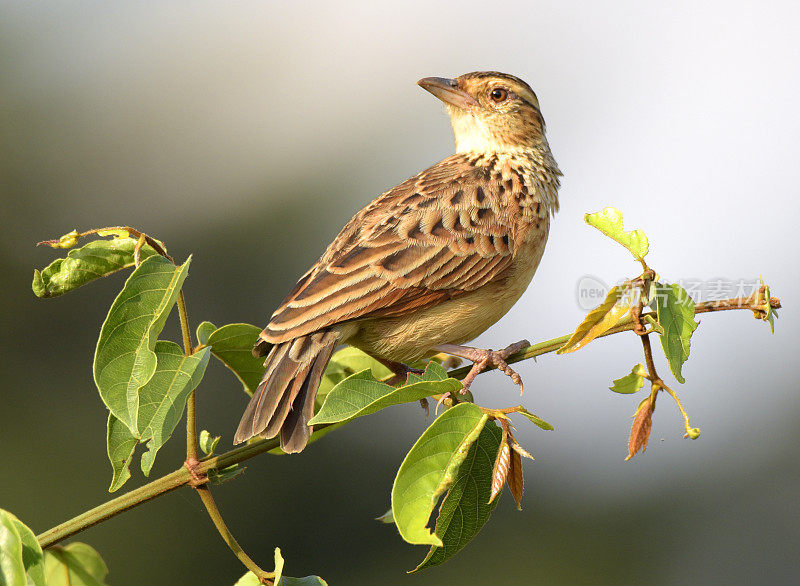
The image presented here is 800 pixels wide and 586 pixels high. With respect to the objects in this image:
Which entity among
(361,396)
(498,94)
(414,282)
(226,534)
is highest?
(498,94)

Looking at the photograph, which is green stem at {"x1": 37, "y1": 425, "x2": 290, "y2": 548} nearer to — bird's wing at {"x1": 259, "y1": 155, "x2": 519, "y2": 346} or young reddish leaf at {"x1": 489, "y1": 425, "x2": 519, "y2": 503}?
bird's wing at {"x1": 259, "y1": 155, "x2": 519, "y2": 346}

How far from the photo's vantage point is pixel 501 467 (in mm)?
2301

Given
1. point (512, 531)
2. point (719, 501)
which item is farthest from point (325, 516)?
point (719, 501)

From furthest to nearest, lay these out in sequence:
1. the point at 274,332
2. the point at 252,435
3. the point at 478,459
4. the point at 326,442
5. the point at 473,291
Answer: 1. the point at 326,442
2. the point at 473,291
3. the point at 274,332
4. the point at 252,435
5. the point at 478,459

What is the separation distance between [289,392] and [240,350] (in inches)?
9.3

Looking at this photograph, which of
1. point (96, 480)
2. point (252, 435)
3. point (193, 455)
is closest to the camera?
point (193, 455)

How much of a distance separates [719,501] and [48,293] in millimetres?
11584

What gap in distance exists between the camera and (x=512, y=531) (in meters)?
10.1

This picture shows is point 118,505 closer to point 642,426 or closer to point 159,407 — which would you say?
point 159,407

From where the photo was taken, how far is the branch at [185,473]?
2.44 m

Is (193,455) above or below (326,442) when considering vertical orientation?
above

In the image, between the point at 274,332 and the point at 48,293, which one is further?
the point at 274,332

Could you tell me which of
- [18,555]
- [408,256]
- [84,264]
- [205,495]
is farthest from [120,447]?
[408,256]

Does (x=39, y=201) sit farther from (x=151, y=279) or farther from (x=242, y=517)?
(x=151, y=279)
